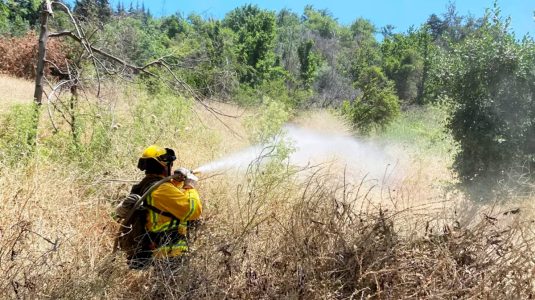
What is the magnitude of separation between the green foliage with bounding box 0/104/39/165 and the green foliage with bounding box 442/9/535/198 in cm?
636

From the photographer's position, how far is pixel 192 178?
11.1 feet

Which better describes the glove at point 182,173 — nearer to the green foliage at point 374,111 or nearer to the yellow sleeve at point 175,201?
the yellow sleeve at point 175,201

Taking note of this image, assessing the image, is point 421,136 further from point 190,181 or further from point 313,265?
point 313,265

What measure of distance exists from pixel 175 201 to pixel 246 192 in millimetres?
2284

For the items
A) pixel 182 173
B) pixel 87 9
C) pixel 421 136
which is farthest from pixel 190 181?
pixel 421 136

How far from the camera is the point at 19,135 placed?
4984 millimetres

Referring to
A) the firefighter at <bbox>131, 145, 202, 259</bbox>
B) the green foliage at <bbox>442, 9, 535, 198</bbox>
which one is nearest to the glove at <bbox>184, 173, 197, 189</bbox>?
the firefighter at <bbox>131, 145, 202, 259</bbox>

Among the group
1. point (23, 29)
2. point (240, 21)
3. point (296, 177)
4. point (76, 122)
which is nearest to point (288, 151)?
point (296, 177)

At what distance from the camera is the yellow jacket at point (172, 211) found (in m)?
3.31

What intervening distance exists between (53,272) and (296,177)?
3.62 metres

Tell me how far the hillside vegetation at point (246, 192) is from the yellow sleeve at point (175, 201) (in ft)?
0.90

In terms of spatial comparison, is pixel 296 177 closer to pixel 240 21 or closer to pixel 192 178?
pixel 192 178

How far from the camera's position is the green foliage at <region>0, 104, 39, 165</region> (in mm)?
4816

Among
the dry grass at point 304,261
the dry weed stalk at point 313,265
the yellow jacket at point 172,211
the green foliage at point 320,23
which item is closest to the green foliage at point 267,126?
the dry grass at point 304,261
